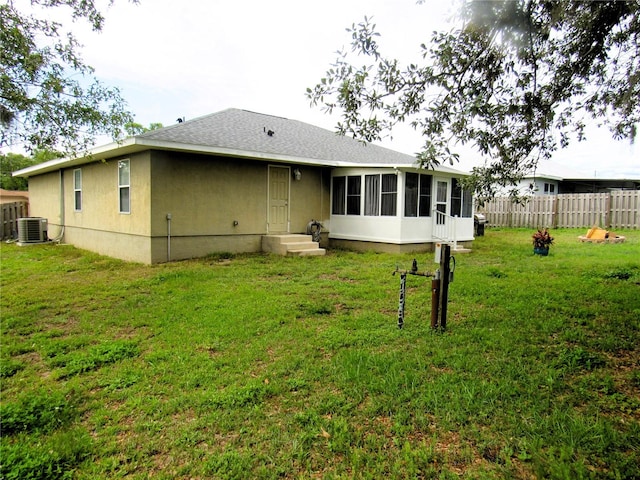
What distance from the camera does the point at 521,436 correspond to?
251cm

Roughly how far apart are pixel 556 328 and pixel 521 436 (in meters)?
2.33

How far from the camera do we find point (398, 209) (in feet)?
36.1

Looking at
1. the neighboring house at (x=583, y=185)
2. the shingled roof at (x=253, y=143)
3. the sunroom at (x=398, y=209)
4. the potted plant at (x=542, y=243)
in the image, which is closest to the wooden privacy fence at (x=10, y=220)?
the shingled roof at (x=253, y=143)

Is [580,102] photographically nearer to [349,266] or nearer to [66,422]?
[349,266]

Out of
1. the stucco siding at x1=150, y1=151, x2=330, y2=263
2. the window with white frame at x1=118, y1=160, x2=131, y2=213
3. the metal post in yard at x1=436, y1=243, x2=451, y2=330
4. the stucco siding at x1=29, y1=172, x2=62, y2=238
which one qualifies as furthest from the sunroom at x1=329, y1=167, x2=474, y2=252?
the stucco siding at x1=29, y1=172, x2=62, y2=238

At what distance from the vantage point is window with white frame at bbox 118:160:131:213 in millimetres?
9992

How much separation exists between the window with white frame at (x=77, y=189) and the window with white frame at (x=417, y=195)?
33.9 ft

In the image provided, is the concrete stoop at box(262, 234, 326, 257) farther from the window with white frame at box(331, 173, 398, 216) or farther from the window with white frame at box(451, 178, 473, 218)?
the window with white frame at box(451, 178, 473, 218)

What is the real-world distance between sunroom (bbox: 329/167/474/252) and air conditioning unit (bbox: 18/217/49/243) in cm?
1043

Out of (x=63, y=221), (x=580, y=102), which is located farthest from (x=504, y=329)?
(x=63, y=221)

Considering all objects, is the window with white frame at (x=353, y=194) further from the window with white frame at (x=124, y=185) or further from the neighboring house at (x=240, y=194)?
the window with white frame at (x=124, y=185)

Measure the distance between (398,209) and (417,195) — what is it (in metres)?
0.83

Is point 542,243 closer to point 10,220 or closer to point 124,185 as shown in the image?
point 124,185

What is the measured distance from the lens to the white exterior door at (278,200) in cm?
1106
